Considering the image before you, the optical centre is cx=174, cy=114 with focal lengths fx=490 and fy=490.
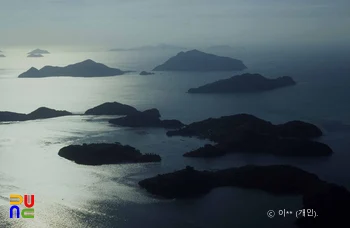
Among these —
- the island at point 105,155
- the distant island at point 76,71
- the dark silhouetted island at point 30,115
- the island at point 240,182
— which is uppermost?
the distant island at point 76,71

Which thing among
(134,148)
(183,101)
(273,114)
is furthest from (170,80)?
(134,148)

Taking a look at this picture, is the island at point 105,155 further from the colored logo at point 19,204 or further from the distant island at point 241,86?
the distant island at point 241,86

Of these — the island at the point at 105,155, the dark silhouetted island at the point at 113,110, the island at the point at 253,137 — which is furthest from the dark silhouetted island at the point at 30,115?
the island at the point at 105,155

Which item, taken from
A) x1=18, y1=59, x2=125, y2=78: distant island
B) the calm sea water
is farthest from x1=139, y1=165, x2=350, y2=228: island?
x1=18, y1=59, x2=125, y2=78: distant island

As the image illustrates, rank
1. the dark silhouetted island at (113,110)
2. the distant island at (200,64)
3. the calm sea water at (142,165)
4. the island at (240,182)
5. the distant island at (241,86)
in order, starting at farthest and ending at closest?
the distant island at (200,64) < the distant island at (241,86) < the dark silhouetted island at (113,110) < the island at (240,182) < the calm sea water at (142,165)

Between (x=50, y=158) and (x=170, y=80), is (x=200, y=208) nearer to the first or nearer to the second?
(x=50, y=158)

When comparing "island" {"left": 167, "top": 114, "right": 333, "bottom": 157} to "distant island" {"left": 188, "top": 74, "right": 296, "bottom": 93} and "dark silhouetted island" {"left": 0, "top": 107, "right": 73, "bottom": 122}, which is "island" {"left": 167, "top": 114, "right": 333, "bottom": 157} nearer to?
"dark silhouetted island" {"left": 0, "top": 107, "right": 73, "bottom": 122}
